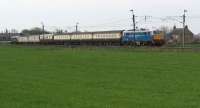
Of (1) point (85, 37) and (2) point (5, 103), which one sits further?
(1) point (85, 37)

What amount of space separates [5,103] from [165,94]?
4.82 m

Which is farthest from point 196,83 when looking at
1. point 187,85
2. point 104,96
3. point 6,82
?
point 6,82

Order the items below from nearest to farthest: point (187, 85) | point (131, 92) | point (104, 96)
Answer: point (104, 96) < point (131, 92) < point (187, 85)

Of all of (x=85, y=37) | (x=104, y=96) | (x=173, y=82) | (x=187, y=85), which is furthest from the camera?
(x=85, y=37)

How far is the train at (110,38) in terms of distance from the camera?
76375 mm

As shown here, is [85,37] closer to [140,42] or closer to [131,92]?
[140,42]

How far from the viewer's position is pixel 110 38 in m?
84.7

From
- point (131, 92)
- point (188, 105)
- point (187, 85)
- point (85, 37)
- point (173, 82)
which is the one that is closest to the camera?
point (188, 105)

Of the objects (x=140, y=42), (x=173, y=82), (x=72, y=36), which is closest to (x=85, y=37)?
(x=72, y=36)

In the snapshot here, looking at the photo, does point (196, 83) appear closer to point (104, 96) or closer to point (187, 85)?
point (187, 85)

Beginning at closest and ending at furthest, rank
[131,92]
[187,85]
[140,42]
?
[131,92], [187,85], [140,42]

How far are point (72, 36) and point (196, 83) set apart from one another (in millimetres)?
78163

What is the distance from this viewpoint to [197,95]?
14.7 m

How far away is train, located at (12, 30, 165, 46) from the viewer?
7638cm
